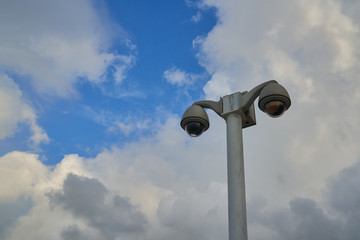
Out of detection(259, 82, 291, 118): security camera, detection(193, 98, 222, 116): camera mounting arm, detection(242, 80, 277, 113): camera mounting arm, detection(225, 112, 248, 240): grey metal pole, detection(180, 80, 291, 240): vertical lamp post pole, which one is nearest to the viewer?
detection(225, 112, 248, 240): grey metal pole

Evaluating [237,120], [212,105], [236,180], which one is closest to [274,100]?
[237,120]

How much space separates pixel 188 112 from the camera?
23.9 ft

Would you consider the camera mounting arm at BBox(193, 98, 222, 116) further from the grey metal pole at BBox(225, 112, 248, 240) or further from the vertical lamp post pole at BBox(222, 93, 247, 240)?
the grey metal pole at BBox(225, 112, 248, 240)

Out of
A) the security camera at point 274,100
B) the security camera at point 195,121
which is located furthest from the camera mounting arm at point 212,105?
the security camera at point 274,100

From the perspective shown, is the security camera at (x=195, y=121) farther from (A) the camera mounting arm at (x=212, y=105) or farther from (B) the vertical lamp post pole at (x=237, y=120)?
(A) the camera mounting arm at (x=212, y=105)

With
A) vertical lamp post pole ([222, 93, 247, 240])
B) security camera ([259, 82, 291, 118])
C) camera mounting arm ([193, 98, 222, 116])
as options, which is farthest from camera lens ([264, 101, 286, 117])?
camera mounting arm ([193, 98, 222, 116])

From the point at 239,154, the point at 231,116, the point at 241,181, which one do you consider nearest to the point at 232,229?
the point at 241,181

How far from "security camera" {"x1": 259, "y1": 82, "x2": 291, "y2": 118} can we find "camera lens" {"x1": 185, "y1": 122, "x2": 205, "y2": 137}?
4.80 feet

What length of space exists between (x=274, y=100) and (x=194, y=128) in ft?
6.25

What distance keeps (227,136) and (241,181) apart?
1.04 metres

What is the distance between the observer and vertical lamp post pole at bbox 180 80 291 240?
225 inches

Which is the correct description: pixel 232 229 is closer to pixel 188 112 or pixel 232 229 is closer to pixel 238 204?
pixel 238 204

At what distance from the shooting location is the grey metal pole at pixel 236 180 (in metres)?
5.60

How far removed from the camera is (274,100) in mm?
6344
